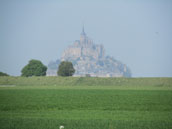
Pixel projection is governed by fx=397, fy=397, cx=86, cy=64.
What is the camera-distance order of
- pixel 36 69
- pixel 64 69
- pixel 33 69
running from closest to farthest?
pixel 64 69, pixel 36 69, pixel 33 69

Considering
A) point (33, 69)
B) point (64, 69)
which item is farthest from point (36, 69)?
point (64, 69)

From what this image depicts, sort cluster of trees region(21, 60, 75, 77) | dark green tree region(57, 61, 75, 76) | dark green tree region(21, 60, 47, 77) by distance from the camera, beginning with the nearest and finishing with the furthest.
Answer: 1. dark green tree region(57, 61, 75, 76)
2. cluster of trees region(21, 60, 75, 77)
3. dark green tree region(21, 60, 47, 77)

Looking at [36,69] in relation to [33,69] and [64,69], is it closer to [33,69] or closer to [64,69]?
[33,69]

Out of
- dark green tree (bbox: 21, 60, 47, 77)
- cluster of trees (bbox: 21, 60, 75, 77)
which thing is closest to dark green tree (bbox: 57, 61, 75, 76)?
cluster of trees (bbox: 21, 60, 75, 77)

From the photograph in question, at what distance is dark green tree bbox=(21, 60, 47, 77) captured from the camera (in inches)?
6880

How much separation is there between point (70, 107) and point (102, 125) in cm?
1515

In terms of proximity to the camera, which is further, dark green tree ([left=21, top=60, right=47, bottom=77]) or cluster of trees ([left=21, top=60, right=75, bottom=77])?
dark green tree ([left=21, top=60, right=47, bottom=77])

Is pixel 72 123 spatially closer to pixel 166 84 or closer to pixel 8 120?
pixel 8 120

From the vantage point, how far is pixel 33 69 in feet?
575

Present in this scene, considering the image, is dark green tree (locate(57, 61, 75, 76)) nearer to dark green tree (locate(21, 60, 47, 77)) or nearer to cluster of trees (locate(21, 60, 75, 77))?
cluster of trees (locate(21, 60, 75, 77))

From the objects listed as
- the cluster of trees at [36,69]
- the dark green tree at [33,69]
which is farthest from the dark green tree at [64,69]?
the dark green tree at [33,69]

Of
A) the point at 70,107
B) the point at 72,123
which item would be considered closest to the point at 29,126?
the point at 72,123

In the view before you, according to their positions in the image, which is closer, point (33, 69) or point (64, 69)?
point (64, 69)

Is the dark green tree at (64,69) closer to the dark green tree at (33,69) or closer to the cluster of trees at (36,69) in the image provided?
the cluster of trees at (36,69)
